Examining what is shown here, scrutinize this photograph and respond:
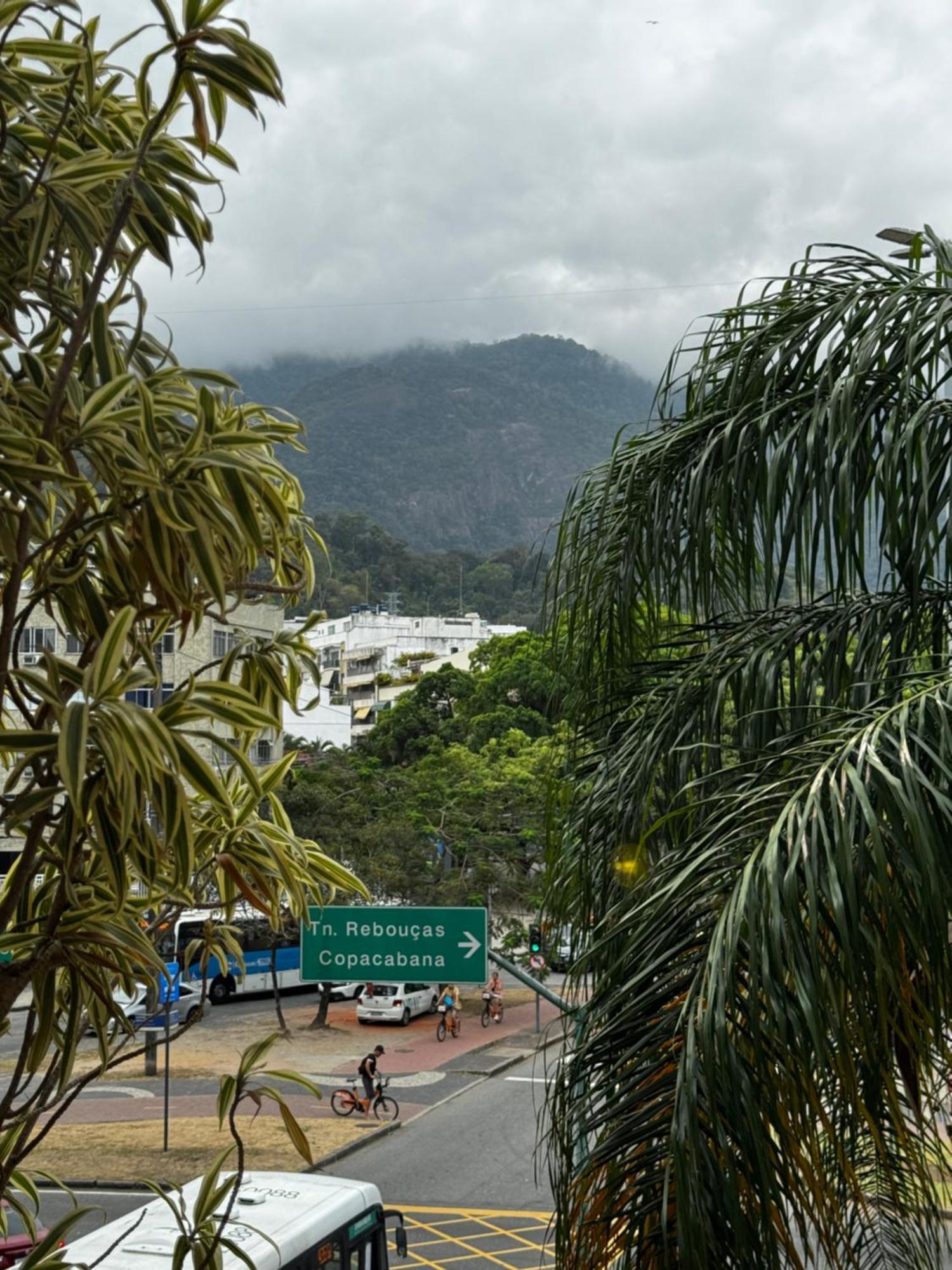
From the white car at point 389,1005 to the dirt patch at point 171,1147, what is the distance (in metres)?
8.54

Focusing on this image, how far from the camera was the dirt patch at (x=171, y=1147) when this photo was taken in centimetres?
1619

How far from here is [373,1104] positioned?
19.8 meters

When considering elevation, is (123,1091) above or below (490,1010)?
above

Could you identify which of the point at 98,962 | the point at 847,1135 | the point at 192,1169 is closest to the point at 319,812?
the point at 192,1169

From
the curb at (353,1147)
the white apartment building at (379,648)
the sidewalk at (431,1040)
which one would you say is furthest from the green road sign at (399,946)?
the white apartment building at (379,648)

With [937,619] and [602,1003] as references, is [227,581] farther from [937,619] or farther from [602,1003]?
[937,619]

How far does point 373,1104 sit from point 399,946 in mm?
5714

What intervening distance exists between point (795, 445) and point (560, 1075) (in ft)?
6.09

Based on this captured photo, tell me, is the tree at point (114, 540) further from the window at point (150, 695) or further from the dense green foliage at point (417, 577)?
the dense green foliage at point (417, 577)

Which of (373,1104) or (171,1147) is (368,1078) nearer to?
(373,1104)

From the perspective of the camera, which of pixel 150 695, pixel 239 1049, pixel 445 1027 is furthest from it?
pixel 445 1027

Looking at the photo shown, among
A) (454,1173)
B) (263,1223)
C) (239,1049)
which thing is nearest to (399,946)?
(454,1173)

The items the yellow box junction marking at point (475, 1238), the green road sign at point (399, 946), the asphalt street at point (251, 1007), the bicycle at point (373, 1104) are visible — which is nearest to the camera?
the yellow box junction marking at point (475, 1238)

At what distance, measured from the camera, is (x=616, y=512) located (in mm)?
4430
